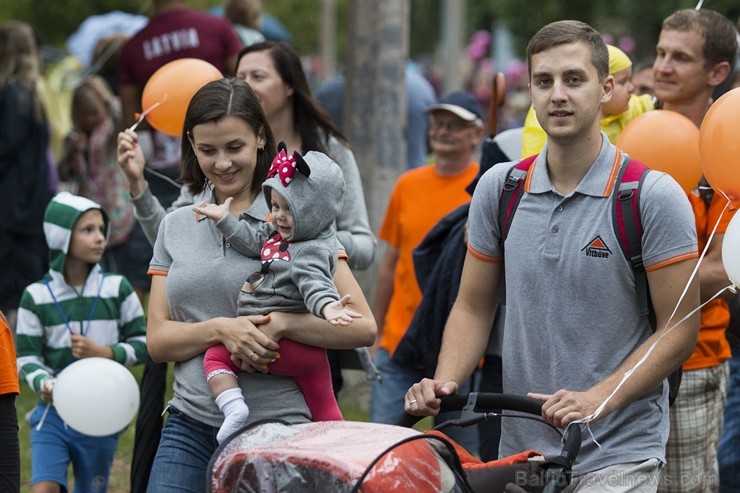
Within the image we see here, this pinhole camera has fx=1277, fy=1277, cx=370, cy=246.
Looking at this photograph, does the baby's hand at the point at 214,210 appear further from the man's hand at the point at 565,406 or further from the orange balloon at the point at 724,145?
the orange balloon at the point at 724,145

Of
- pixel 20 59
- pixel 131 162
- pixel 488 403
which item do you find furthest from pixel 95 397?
pixel 20 59

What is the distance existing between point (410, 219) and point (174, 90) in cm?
184

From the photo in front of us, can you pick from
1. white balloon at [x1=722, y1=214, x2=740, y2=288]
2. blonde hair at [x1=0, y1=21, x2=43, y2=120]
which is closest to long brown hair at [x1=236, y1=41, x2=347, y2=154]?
white balloon at [x1=722, y1=214, x2=740, y2=288]

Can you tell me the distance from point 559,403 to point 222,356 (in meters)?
1.07

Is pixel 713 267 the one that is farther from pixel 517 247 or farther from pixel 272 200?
pixel 272 200

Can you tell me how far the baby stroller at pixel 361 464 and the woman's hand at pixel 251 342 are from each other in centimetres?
48

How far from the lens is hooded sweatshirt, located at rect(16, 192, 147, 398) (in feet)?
18.7

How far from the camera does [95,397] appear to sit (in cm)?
535

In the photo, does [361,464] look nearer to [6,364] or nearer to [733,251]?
[733,251]

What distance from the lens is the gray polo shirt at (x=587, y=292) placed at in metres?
3.81

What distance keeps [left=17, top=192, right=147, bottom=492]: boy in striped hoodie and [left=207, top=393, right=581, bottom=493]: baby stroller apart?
8.21 feet

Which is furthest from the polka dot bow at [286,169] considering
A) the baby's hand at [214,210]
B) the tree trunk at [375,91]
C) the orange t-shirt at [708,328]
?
the tree trunk at [375,91]

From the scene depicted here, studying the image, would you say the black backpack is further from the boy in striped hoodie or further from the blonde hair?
the blonde hair

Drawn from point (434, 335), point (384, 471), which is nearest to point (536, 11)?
point (434, 335)
